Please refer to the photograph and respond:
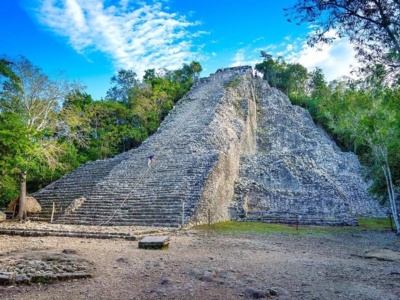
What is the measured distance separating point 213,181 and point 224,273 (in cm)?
987

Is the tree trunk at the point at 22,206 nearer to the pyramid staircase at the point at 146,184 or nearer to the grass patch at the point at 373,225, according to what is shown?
the pyramid staircase at the point at 146,184

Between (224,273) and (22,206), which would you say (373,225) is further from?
(22,206)

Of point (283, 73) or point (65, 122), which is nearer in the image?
point (65, 122)

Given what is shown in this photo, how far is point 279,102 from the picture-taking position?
32344mm

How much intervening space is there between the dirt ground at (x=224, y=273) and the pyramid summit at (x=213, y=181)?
461 centimetres

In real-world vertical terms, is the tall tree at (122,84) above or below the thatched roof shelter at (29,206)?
above

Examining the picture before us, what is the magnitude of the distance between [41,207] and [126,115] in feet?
46.3

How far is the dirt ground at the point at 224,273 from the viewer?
4.19 m

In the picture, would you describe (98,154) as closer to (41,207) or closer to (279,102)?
(41,207)

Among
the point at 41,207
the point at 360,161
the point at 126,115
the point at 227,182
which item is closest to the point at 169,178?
the point at 227,182

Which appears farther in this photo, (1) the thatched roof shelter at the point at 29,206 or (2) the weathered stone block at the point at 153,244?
(1) the thatched roof shelter at the point at 29,206

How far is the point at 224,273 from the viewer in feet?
17.0

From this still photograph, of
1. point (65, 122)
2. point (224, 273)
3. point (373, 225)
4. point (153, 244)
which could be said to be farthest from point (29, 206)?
point (373, 225)

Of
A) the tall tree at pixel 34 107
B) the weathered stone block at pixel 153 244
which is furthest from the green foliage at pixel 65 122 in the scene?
the weathered stone block at pixel 153 244
